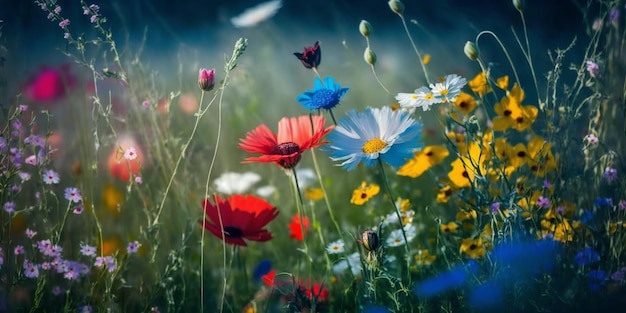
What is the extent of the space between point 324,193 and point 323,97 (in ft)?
0.64

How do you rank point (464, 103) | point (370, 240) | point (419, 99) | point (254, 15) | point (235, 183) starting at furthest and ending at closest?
1. point (254, 15)
2. point (235, 183)
3. point (464, 103)
4. point (419, 99)
5. point (370, 240)

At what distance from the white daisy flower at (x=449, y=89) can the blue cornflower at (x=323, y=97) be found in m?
0.17

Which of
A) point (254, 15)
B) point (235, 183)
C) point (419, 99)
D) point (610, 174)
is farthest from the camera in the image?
point (254, 15)

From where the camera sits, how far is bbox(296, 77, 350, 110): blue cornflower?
1290 mm

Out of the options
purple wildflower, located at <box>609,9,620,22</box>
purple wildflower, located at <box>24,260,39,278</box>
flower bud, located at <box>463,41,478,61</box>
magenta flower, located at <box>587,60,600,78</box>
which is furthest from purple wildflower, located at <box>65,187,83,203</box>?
purple wildflower, located at <box>609,9,620,22</box>

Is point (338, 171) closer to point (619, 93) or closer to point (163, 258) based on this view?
point (163, 258)

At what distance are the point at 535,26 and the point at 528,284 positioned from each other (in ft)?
4.32

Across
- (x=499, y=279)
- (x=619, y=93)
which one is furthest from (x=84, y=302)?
(x=619, y=93)

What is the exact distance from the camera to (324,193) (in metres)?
1.36

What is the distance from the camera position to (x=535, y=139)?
59.5 inches

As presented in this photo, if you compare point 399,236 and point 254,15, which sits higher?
point 254,15

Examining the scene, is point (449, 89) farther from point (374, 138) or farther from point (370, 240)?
point (370, 240)

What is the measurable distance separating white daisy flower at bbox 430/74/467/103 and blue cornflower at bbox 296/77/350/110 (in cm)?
17

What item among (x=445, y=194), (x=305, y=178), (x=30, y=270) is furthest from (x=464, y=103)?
(x=30, y=270)
